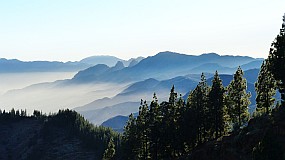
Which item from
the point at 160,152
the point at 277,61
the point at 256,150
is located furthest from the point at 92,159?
the point at 256,150

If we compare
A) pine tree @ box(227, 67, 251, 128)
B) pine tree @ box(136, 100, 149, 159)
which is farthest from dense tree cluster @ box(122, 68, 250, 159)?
pine tree @ box(136, 100, 149, 159)

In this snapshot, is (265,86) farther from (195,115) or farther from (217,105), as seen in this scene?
(195,115)

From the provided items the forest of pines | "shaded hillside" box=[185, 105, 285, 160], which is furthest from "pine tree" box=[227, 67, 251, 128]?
"shaded hillside" box=[185, 105, 285, 160]

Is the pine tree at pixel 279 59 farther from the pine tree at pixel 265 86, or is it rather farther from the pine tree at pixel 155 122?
the pine tree at pixel 155 122

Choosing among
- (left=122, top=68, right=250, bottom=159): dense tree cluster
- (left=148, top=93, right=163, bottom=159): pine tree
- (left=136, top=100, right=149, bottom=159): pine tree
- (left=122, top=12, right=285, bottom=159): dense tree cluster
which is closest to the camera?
(left=122, top=12, right=285, bottom=159): dense tree cluster

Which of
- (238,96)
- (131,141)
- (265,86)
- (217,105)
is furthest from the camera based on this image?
(131,141)

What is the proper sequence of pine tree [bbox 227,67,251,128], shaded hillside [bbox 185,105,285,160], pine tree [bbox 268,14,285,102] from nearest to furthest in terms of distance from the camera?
shaded hillside [bbox 185,105,285,160] → pine tree [bbox 268,14,285,102] → pine tree [bbox 227,67,251,128]

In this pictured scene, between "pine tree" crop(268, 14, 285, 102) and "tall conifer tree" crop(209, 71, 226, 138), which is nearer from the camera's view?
"pine tree" crop(268, 14, 285, 102)

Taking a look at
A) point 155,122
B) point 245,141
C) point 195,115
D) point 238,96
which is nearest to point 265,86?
point 238,96

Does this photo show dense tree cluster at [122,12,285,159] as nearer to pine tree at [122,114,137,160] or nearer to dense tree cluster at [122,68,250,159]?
dense tree cluster at [122,68,250,159]

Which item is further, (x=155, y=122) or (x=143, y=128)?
(x=143, y=128)

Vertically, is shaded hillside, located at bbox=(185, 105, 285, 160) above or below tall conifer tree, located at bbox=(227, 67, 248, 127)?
below

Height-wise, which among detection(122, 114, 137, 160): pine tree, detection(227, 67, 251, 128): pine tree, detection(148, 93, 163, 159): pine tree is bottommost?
detection(122, 114, 137, 160): pine tree

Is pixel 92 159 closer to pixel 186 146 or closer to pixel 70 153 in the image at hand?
pixel 70 153
